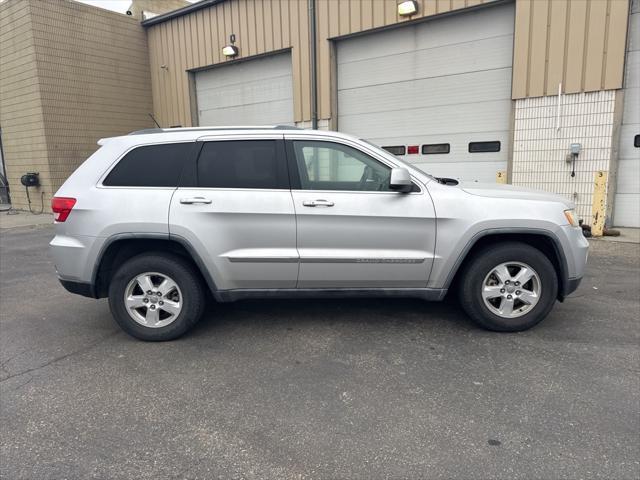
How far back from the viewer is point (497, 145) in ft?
31.0

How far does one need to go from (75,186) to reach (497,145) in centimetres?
809

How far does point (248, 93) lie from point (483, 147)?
684cm

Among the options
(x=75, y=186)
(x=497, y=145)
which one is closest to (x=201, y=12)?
(x=497, y=145)

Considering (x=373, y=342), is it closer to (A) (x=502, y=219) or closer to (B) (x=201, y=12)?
(A) (x=502, y=219)

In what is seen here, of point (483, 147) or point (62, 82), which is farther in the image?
point (62, 82)

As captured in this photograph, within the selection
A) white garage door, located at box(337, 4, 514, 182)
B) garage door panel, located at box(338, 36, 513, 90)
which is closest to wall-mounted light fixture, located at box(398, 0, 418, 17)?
white garage door, located at box(337, 4, 514, 182)

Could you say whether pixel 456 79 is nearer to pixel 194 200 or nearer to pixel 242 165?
pixel 242 165

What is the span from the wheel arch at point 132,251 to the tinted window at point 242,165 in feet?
1.86

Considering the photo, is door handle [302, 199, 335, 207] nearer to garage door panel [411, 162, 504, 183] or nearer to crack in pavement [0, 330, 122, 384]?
crack in pavement [0, 330, 122, 384]

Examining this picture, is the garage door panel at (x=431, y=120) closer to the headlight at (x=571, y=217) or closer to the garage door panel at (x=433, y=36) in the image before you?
the garage door panel at (x=433, y=36)

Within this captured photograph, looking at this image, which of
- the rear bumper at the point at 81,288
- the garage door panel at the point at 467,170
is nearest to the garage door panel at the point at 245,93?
the garage door panel at the point at 467,170

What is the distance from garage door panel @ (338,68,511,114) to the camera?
30.6ft

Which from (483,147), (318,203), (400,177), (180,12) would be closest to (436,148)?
(483,147)

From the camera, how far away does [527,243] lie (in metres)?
4.09
